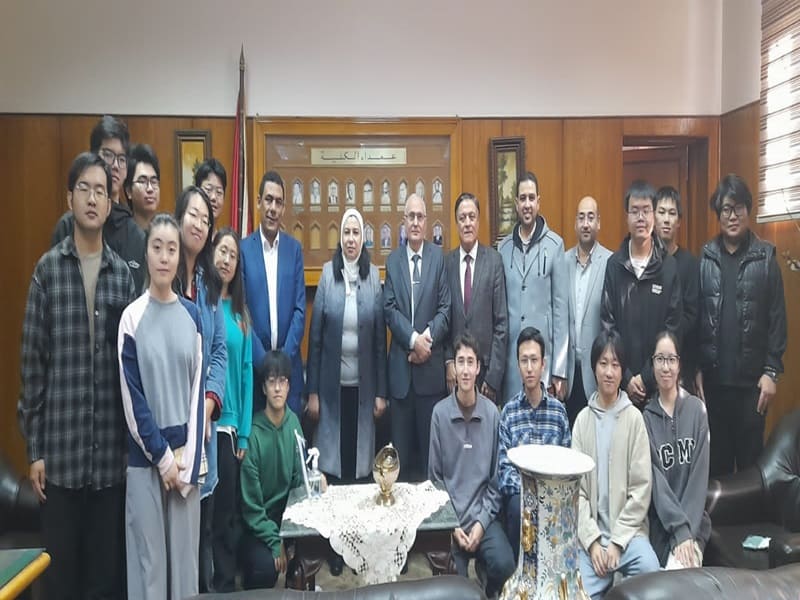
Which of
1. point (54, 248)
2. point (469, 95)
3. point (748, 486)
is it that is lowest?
point (748, 486)

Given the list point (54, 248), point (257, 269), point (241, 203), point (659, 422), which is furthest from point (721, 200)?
point (54, 248)

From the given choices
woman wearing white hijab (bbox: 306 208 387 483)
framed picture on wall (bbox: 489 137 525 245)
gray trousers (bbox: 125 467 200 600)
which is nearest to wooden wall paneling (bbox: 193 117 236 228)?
woman wearing white hijab (bbox: 306 208 387 483)

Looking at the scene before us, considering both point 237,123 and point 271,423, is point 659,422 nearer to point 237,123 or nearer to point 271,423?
point 271,423

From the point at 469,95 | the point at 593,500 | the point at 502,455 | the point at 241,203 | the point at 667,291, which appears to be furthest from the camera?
the point at 469,95

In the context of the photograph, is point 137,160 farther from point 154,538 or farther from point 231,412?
point 154,538

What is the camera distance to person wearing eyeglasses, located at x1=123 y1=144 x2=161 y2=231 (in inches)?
102

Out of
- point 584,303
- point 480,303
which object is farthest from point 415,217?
point 584,303

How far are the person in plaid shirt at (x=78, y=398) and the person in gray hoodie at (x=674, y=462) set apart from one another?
7.15ft

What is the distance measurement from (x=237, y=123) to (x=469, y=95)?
166 cm

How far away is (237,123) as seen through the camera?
3893 mm

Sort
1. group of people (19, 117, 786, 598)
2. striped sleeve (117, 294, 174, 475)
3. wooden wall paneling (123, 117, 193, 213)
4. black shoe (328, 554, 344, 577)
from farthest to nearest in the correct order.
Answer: wooden wall paneling (123, 117, 193, 213), black shoe (328, 554, 344, 577), group of people (19, 117, 786, 598), striped sleeve (117, 294, 174, 475)

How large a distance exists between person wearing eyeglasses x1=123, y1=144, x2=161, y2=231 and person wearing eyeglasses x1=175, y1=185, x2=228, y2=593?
356 millimetres

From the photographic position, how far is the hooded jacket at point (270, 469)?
2.51m

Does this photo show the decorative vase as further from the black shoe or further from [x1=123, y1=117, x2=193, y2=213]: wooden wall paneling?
[x1=123, y1=117, x2=193, y2=213]: wooden wall paneling
